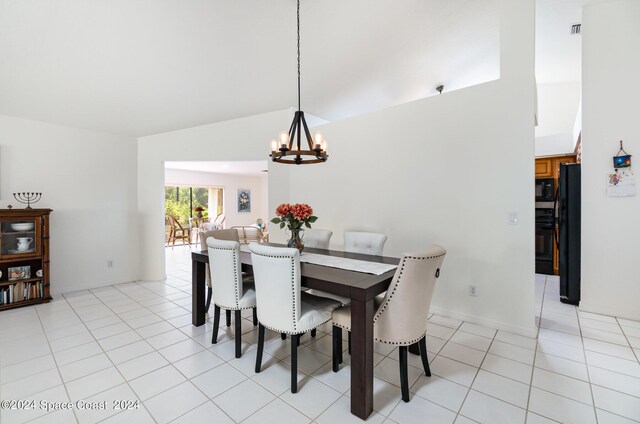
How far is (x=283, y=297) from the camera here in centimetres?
199

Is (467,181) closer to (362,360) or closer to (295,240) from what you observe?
(295,240)

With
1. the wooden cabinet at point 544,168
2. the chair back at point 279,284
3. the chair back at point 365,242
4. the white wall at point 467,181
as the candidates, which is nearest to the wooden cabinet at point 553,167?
the wooden cabinet at point 544,168

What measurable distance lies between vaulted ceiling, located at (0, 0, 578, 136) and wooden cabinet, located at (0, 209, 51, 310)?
135 cm

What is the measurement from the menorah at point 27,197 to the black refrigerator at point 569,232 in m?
6.84

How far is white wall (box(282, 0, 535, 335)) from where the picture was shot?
269 cm

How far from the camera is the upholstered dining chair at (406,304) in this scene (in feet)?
5.88

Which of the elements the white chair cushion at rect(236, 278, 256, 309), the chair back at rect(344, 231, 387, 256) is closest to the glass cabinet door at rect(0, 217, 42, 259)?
the white chair cushion at rect(236, 278, 256, 309)

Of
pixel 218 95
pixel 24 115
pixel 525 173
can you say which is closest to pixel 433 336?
pixel 525 173

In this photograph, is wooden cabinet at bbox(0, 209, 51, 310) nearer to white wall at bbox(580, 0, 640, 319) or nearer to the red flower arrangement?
the red flower arrangement

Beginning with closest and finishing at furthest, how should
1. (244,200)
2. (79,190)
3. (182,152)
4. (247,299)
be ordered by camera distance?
1. (247,299)
2. (79,190)
3. (182,152)
4. (244,200)

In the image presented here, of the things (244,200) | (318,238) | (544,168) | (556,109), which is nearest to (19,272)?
(318,238)

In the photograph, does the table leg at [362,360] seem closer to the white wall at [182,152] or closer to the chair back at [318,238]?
the chair back at [318,238]

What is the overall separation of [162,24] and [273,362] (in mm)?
3051

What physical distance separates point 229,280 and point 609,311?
162 inches
